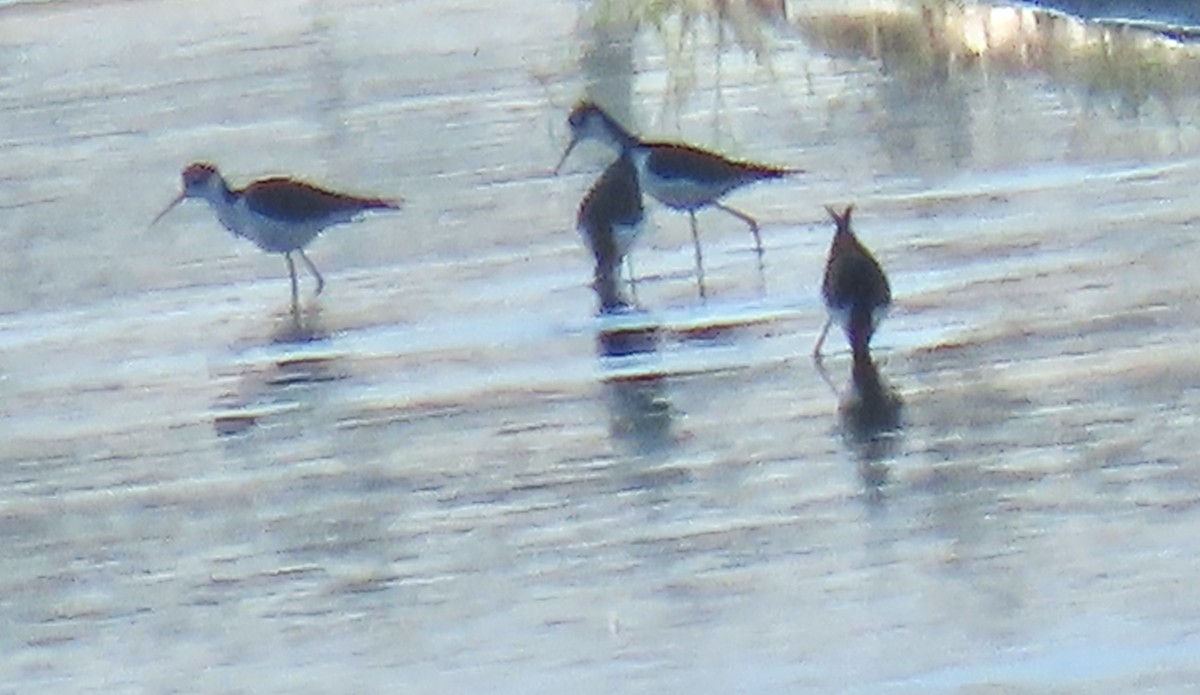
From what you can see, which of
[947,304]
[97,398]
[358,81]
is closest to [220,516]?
[97,398]

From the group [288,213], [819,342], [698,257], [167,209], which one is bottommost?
[167,209]

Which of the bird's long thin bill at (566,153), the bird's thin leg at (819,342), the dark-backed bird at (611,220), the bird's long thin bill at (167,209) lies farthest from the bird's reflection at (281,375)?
the bird's long thin bill at (566,153)

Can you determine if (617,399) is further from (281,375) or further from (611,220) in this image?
(611,220)

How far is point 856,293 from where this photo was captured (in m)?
7.87

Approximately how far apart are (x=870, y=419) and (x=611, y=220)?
1.96 metres

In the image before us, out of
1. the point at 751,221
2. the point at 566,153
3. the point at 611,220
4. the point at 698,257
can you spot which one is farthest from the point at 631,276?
the point at 566,153

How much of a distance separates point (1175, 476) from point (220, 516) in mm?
2159

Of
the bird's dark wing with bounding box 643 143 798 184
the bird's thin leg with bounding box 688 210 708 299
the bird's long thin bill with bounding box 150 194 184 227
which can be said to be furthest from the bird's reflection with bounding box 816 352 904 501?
the bird's long thin bill with bounding box 150 194 184 227

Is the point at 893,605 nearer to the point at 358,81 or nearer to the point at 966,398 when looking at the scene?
the point at 966,398

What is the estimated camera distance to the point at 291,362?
855cm

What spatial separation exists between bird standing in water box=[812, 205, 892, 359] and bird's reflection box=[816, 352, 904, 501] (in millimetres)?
50

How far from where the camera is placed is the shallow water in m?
5.98

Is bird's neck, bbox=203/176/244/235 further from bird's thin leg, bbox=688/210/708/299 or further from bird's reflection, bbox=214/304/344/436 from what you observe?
bird's thin leg, bbox=688/210/708/299

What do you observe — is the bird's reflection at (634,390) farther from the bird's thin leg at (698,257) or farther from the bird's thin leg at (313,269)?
the bird's thin leg at (313,269)
